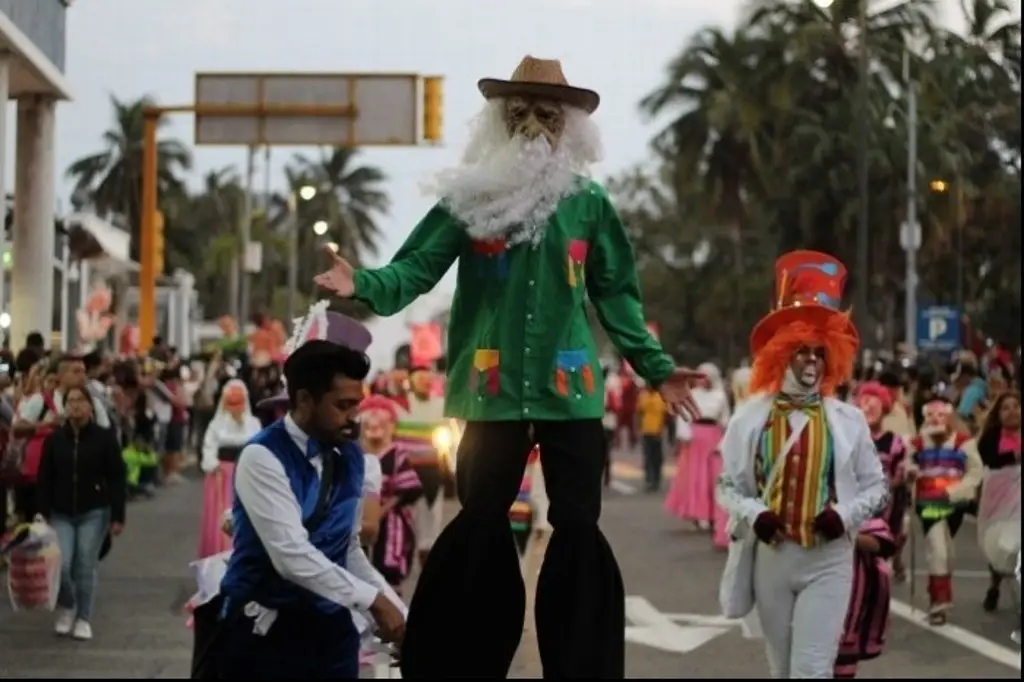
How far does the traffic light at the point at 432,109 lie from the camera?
34.2 feet

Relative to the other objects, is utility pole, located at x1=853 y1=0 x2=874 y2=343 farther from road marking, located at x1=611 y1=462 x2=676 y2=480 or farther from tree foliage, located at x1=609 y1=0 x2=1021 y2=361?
road marking, located at x1=611 y1=462 x2=676 y2=480

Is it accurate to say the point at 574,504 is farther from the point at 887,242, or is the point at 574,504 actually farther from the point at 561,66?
the point at 887,242

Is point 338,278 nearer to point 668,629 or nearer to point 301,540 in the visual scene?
point 301,540

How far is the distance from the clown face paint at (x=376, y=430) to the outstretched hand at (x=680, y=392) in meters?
6.39

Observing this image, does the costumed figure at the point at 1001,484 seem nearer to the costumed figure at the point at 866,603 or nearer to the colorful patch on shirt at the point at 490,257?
the costumed figure at the point at 866,603

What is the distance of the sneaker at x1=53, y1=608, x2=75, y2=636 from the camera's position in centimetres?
1259

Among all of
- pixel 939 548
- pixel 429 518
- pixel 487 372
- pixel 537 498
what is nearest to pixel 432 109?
pixel 537 498

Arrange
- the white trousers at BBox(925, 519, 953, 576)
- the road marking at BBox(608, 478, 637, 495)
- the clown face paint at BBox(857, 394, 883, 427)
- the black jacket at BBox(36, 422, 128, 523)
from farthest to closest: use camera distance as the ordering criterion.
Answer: the road marking at BBox(608, 478, 637, 495), the white trousers at BBox(925, 519, 953, 576), the clown face paint at BBox(857, 394, 883, 427), the black jacket at BBox(36, 422, 128, 523)

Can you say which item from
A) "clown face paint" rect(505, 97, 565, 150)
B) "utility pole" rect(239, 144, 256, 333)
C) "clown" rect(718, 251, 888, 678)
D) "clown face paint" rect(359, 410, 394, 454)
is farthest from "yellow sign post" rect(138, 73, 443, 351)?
"clown face paint" rect(505, 97, 565, 150)

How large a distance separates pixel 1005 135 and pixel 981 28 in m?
4.71

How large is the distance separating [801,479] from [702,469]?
1343 cm

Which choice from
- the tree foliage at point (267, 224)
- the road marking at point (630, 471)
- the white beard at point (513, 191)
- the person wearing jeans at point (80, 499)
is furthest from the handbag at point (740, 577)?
the tree foliage at point (267, 224)

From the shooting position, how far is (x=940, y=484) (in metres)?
14.4

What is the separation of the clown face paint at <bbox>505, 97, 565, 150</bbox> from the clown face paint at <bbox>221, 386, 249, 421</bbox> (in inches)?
380
